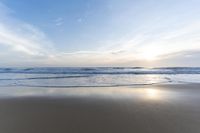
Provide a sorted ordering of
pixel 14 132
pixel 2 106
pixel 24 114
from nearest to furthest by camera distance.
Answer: pixel 14 132 → pixel 24 114 → pixel 2 106

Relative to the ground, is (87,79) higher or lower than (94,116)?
higher

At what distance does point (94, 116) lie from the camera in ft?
18.7

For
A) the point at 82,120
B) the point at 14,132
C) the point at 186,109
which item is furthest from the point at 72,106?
the point at 186,109

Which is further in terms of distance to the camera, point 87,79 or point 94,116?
point 87,79

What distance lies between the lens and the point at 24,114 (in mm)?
5836

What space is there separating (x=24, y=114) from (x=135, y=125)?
11.1 feet

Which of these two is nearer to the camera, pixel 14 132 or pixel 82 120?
pixel 14 132

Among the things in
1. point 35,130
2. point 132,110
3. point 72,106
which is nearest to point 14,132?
point 35,130

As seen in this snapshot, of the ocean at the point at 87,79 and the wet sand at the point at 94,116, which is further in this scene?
the ocean at the point at 87,79

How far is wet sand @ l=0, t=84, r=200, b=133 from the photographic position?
4633mm

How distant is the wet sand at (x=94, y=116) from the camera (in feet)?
15.2

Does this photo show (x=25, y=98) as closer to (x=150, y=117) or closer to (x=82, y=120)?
(x=82, y=120)

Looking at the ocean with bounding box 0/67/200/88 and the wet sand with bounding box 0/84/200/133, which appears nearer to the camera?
the wet sand with bounding box 0/84/200/133

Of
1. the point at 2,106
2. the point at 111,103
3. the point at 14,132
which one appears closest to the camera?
the point at 14,132
